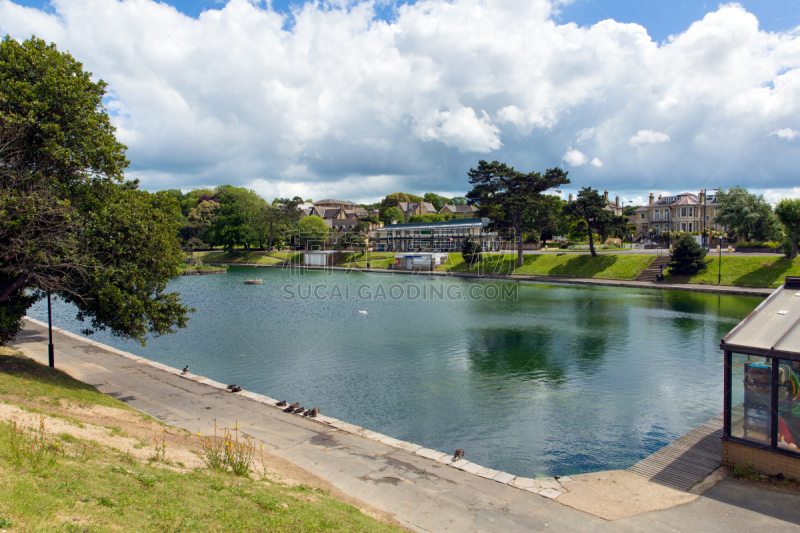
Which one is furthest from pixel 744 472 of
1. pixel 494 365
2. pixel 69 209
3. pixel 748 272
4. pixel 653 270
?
pixel 653 270

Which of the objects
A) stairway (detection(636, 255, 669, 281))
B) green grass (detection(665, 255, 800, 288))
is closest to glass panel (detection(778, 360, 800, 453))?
green grass (detection(665, 255, 800, 288))

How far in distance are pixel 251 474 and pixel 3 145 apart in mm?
13365

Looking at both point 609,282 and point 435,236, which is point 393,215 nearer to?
point 435,236

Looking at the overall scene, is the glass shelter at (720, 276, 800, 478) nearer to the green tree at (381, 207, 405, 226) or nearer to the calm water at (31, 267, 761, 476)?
the calm water at (31, 267, 761, 476)

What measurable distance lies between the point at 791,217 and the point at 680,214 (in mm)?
57547

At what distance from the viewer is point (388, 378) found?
22469mm

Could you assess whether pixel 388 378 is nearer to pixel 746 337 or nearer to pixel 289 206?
pixel 746 337

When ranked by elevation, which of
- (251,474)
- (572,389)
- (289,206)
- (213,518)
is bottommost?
(572,389)

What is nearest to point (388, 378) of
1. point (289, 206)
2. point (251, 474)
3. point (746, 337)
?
point (251, 474)

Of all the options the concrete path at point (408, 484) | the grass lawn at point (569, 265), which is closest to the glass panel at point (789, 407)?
the concrete path at point (408, 484)

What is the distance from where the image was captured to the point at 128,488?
775cm

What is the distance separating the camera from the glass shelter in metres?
10.7

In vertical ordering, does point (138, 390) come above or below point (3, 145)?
below

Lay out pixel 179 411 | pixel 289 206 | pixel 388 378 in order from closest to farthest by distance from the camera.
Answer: pixel 179 411, pixel 388 378, pixel 289 206
